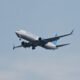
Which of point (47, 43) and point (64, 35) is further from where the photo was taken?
point (47, 43)

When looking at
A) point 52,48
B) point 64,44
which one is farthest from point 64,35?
point 52,48

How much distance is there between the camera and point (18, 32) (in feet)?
428

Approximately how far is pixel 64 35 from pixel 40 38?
936 cm

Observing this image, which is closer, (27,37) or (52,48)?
(27,37)

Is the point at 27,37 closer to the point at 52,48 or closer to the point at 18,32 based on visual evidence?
the point at 18,32

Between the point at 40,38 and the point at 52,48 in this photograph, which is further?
the point at 52,48

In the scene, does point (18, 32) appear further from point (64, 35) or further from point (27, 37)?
point (64, 35)

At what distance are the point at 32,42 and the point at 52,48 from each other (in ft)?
46.6

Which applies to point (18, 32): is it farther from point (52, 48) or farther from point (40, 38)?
point (52, 48)

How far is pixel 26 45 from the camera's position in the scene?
13425 cm

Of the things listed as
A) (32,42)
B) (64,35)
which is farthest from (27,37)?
(64,35)

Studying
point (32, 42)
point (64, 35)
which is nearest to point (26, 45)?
point (32, 42)

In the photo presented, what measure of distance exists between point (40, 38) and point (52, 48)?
37.3 ft

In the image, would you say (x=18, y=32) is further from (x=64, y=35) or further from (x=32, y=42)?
(x=64, y=35)
